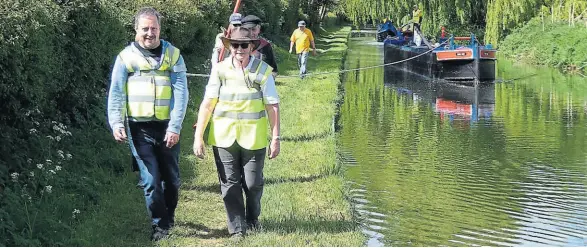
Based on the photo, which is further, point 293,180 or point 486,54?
point 486,54

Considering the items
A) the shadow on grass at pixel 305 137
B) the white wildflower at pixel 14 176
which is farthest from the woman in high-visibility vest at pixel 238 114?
the shadow on grass at pixel 305 137

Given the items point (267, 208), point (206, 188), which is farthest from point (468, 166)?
point (267, 208)

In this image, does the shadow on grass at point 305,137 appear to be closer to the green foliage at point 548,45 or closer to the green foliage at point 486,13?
the green foliage at point 548,45

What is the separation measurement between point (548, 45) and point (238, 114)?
28.5m

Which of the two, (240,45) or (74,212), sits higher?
(240,45)

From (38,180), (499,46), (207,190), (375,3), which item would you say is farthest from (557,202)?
(375,3)

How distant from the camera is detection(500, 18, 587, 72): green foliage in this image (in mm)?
29883

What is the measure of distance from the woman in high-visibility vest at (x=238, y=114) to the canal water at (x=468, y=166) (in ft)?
4.91

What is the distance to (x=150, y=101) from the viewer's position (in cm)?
648

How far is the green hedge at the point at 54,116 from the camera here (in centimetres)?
678

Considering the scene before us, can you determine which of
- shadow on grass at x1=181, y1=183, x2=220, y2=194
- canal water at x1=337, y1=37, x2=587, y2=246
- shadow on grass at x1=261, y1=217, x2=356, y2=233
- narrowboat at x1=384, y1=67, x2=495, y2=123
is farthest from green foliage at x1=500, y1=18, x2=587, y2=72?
shadow on grass at x1=261, y1=217, x2=356, y2=233

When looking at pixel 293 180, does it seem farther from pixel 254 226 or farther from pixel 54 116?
pixel 54 116

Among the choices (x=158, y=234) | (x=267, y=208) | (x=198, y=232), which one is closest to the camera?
(x=158, y=234)

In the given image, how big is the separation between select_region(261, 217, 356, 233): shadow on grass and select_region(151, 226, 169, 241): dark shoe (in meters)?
0.88
